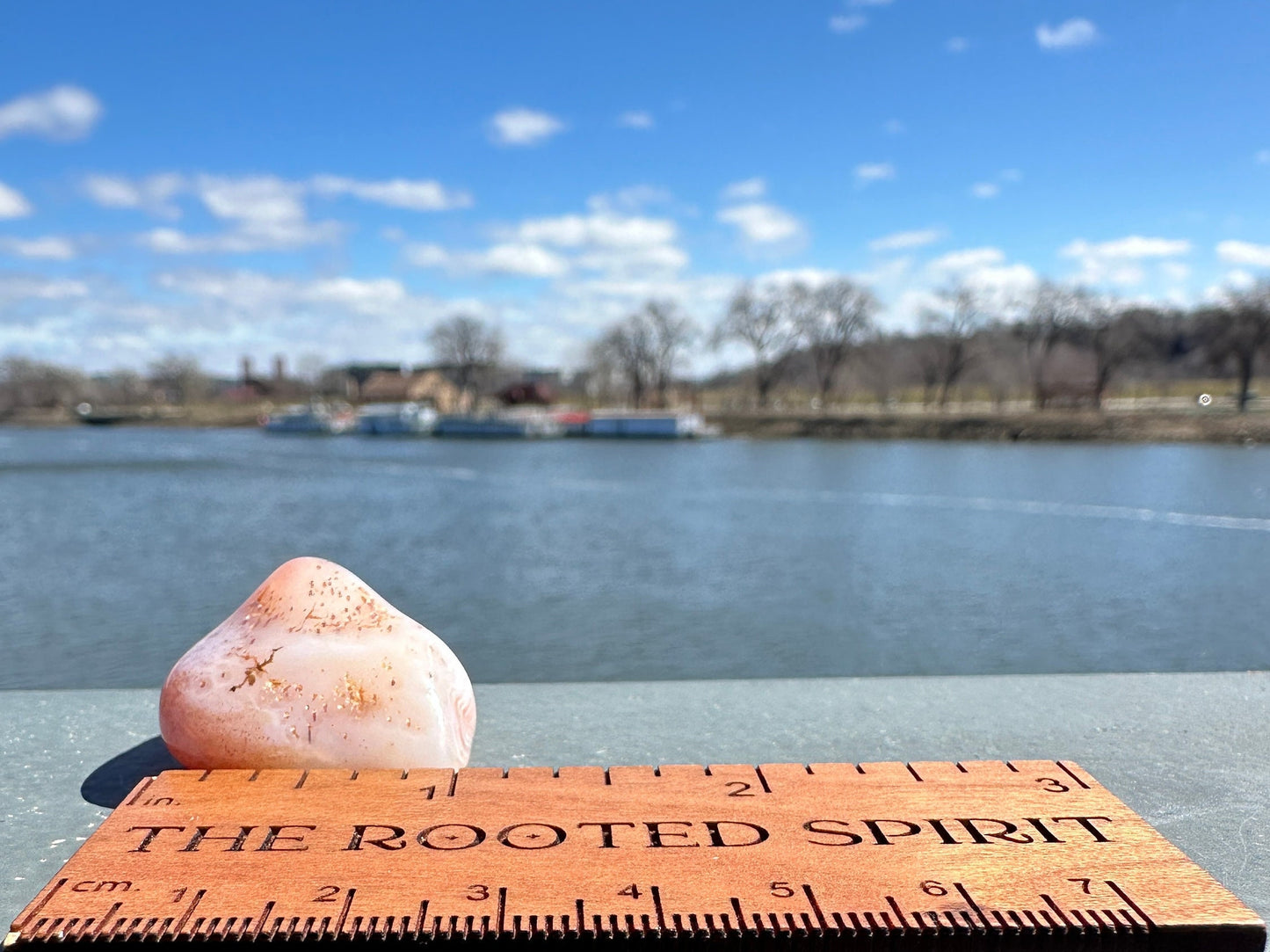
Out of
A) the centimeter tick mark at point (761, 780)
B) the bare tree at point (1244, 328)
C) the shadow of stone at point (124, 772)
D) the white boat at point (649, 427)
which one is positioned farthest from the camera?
the white boat at point (649, 427)

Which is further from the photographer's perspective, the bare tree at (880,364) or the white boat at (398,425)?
the bare tree at (880,364)

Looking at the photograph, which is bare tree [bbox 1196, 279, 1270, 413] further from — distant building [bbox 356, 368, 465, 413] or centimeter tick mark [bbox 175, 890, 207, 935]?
distant building [bbox 356, 368, 465, 413]

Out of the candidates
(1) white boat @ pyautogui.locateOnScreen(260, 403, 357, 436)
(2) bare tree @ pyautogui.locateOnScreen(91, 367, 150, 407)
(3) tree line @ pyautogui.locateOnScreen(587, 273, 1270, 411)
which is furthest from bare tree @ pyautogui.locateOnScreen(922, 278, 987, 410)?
(2) bare tree @ pyautogui.locateOnScreen(91, 367, 150, 407)

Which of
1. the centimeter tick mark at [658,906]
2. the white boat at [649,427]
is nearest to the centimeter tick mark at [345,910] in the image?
the centimeter tick mark at [658,906]

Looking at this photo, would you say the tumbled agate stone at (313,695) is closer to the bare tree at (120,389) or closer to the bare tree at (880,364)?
the bare tree at (880,364)

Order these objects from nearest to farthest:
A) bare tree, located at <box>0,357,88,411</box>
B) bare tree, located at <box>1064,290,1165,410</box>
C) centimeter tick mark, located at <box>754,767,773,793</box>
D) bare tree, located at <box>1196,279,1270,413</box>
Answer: centimeter tick mark, located at <box>754,767,773,793</box> < bare tree, located at <box>1196,279,1270,413</box> < bare tree, located at <box>1064,290,1165,410</box> < bare tree, located at <box>0,357,88,411</box>

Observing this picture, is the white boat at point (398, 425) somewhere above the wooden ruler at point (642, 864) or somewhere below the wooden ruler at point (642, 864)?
below
